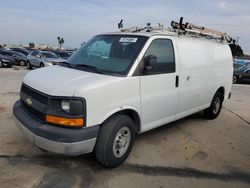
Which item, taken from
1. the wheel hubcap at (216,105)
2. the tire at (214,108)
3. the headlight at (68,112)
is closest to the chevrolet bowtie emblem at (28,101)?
the headlight at (68,112)

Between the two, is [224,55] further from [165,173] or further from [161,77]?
[165,173]

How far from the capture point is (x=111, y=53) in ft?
14.3

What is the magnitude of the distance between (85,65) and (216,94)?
12.4 feet

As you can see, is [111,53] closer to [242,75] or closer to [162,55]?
[162,55]

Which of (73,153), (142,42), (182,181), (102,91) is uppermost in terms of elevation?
(142,42)

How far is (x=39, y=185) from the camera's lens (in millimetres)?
3426

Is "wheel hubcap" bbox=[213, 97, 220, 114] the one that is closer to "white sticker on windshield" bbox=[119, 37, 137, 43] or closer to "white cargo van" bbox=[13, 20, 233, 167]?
"white cargo van" bbox=[13, 20, 233, 167]

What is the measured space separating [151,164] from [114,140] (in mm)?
805

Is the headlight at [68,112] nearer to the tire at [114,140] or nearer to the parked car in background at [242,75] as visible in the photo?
the tire at [114,140]

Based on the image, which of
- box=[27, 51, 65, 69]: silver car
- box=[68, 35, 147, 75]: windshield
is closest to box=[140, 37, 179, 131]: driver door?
box=[68, 35, 147, 75]: windshield

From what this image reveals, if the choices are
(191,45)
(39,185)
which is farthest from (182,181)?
(191,45)

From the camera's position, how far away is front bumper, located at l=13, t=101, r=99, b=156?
10.9ft

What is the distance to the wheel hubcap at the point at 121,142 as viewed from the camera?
153 inches

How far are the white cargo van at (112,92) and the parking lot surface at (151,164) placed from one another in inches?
13.0
